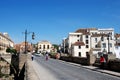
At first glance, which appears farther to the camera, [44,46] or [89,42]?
[44,46]

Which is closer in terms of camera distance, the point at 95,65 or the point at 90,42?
the point at 95,65

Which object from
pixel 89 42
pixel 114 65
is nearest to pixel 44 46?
pixel 89 42

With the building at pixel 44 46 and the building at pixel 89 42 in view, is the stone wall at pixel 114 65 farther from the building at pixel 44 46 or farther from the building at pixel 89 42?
the building at pixel 44 46

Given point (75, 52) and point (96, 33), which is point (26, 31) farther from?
point (96, 33)

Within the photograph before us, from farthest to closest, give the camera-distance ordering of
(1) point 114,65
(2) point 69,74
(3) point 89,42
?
(3) point 89,42 → (1) point 114,65 → (2) point 69,74

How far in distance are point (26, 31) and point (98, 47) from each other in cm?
6133

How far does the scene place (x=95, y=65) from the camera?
34625 mm

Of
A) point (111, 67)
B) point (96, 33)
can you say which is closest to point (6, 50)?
point (96, 33)

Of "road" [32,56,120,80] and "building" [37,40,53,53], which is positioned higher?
"building" [37,40,53,53]

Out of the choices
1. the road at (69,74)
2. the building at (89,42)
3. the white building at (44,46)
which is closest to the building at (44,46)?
the white building at (44,46)

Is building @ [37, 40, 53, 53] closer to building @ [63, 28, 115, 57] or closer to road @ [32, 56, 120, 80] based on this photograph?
building @ [63, 28, 115, 57]

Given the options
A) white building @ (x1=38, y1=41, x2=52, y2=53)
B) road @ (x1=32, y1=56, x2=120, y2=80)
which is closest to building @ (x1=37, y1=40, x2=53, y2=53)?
white building @ (x1=38, y1=41, x2=52, y2=53)

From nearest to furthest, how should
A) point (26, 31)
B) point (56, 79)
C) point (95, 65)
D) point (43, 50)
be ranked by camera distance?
point (56, 79), point (95, 65), point (26, 31), point (43, 50)

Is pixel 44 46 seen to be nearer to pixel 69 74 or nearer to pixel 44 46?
pixel 44 46
